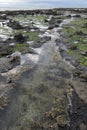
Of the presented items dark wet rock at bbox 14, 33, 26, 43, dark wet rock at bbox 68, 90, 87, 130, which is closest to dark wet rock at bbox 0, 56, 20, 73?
dark wet rock at bbox 68, 90, 87, 130

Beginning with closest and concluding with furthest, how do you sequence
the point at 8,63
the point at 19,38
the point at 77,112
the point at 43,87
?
the point at 77,112, the point at 43,87, the point at 8,63, the point at 19,38

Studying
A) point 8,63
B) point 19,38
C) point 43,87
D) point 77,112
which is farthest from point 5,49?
point 77,112

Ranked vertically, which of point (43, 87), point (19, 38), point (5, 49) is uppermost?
point (43, 87)

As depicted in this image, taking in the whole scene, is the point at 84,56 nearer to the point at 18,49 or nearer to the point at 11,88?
the point at 18,49

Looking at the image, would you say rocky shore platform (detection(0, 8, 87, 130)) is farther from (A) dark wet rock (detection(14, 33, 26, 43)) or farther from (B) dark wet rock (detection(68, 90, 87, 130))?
A: (A) dark wet rock (detection(14, 33, 26, 43))

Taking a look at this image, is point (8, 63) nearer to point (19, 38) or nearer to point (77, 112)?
point (77, 112)

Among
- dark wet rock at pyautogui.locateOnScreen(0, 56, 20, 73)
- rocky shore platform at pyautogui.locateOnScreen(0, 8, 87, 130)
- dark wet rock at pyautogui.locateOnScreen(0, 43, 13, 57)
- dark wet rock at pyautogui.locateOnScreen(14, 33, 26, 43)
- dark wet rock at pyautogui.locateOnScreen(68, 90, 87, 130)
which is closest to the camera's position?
dark wet rock at pyautogui.locateOnScreen(68, 90, 87, 130)

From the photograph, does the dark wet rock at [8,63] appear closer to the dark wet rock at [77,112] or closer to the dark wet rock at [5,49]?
the dark wet rock at [5,49]

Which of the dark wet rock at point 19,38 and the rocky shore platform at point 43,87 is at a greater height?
the rocky shore platform at point 43,87

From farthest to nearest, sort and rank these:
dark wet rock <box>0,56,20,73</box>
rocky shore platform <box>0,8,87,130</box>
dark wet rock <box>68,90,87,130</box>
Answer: dark wet rock <box>0,56,20,73</box> → rocky shore platform <box>0,8,87,130</box> → dark wet rock <box>68,90,87,130</box>

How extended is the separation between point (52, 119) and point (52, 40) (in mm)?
26614

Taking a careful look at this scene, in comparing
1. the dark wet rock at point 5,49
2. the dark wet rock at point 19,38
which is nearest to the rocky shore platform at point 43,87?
the dark wet rock at point 5,49

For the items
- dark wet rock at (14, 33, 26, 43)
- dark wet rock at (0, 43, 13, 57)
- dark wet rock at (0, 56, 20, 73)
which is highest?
dark wet rock at (0, 56, 20, 73)

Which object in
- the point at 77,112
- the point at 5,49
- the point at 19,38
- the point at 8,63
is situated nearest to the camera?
the point at 77,112
